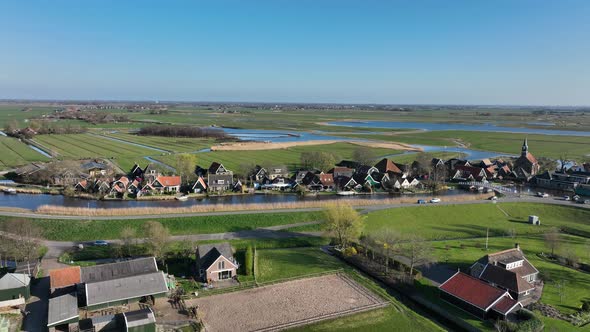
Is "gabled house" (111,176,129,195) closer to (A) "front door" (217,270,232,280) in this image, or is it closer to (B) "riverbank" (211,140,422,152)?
(A) "front door" (217,270,232,280)

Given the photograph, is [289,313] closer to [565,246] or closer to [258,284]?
[258,284]

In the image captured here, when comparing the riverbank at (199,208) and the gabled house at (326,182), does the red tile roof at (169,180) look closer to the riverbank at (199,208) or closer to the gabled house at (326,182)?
the riverbank at (199,208)

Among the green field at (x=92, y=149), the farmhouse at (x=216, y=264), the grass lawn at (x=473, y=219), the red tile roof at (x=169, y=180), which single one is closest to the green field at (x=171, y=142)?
the green field at (x=92, y=149)

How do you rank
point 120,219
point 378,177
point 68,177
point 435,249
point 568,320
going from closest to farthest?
point 568,320 → point 435,249 → point 120,219 → point 68,177 → point 378,177

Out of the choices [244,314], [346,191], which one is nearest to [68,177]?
[346,191]

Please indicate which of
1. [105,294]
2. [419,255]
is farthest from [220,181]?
[419,255]

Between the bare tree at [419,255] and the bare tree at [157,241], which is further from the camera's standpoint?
the bare tree at [157,241]

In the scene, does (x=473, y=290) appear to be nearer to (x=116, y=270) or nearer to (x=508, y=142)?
(x=116, y=270)
